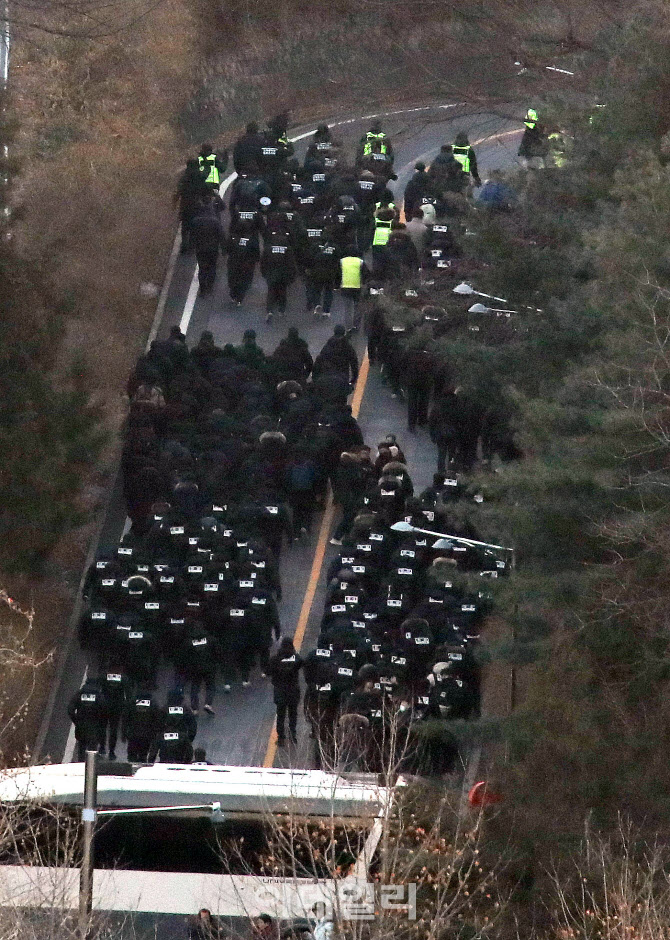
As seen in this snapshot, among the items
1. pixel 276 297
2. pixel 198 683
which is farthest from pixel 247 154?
pixel 198 683

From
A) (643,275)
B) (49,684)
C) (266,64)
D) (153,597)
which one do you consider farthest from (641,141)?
(266,64)

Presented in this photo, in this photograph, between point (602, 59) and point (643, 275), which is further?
point (602, 59)

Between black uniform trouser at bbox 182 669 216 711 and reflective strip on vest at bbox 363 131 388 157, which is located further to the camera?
reflective strip on vest at bbox 363 131 388 157

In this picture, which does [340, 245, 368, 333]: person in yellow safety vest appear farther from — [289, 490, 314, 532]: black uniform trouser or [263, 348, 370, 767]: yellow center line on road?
[289, 490, 314, 532]: black uniform trouser

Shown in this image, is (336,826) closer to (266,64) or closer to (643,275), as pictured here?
(643,275)

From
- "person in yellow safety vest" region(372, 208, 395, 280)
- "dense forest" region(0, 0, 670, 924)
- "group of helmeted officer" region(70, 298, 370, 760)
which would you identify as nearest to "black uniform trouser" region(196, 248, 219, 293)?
"dense forest" region(0, 0, 670, 924)

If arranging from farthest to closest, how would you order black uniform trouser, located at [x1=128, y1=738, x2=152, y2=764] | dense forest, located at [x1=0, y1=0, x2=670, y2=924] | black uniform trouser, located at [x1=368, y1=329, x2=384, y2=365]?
black uniform trouser, located at [x1=368, y1=329, x2=384, y2=365] → black uniform trouser, located at [x1=128, y1=738, x2=152, y2=764] → dense forest, located at [x1=0, y1=0, x2=670, y2=924]
